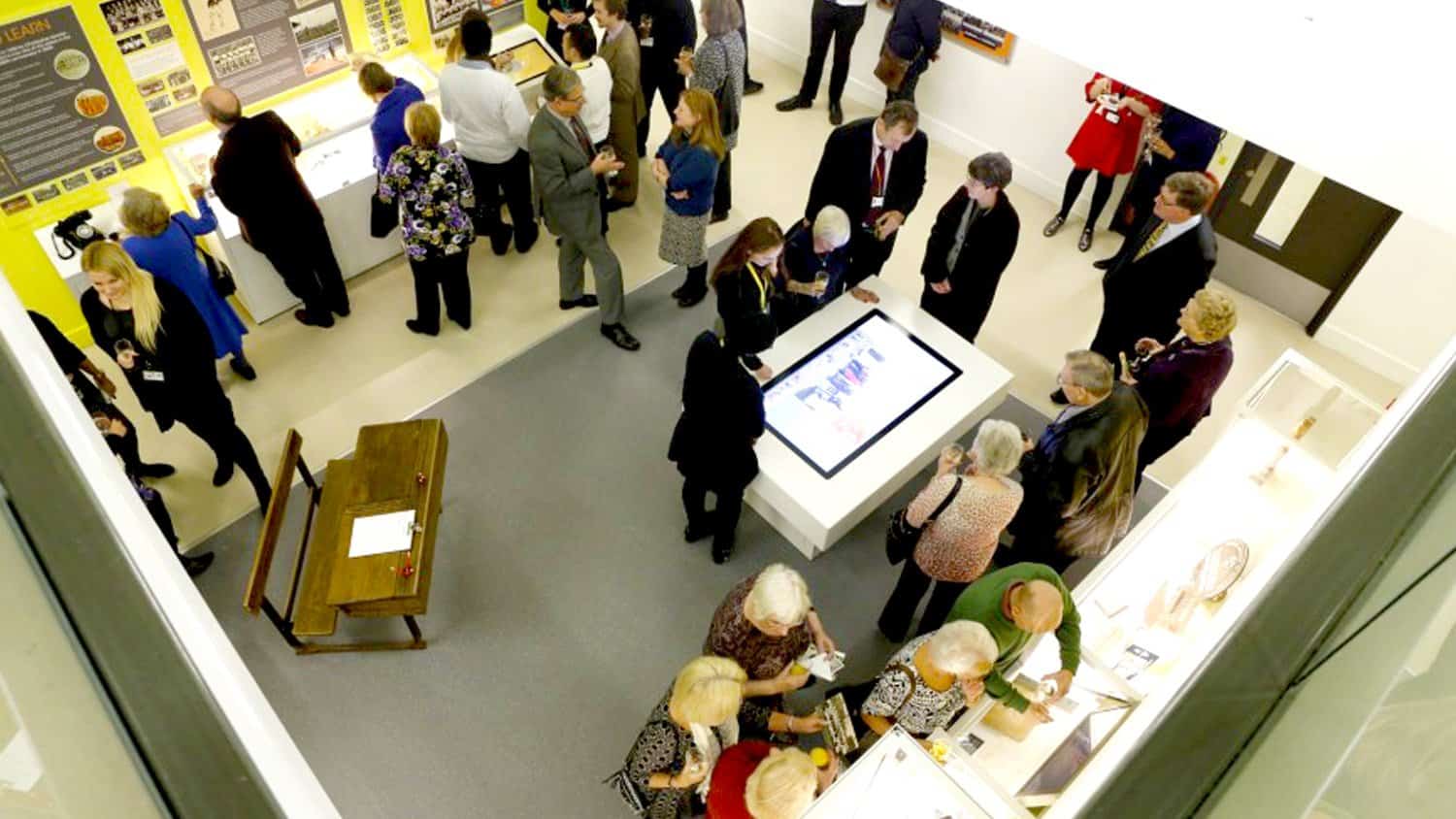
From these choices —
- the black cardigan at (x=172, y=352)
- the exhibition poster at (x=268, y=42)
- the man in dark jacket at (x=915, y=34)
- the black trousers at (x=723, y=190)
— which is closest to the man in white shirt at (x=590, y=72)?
the black trousers at (x=723, y=190)

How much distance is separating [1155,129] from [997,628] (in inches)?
162

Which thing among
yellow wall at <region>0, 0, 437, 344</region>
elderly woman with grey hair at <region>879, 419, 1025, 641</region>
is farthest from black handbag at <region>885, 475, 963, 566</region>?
yellow wall at <region>0, 0, 437, 344</region>

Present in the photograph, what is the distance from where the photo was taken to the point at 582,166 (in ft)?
17.3

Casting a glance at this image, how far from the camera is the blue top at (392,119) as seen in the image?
18.0ft

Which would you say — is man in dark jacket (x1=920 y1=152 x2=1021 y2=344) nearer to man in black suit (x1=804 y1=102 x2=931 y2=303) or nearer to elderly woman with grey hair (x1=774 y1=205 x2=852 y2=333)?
man in black suit (x1=804 y1=102 x2=931 y2=303)

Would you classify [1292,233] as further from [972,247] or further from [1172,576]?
[1172,576]

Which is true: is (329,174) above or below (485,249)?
above

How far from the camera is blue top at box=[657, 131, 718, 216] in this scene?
5340mm

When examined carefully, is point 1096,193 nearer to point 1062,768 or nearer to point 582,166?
point 582,166

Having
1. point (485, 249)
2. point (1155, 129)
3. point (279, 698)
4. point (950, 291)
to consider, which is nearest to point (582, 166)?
point (485, 249)

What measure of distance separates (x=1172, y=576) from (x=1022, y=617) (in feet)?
2.55

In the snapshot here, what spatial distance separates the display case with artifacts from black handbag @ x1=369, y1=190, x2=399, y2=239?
4.46 m

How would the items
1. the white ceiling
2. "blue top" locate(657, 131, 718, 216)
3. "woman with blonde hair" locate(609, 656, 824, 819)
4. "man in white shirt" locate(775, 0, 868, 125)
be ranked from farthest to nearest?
1. "man in white shirt" locate(775, 0, 868, 125)
2. "blue top" locate(657, 131, 718, 216)
3. "woman with blonde hair" locate(609, 656, 824, 819)
4. the white ceiling

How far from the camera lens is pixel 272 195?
16.9 feet
